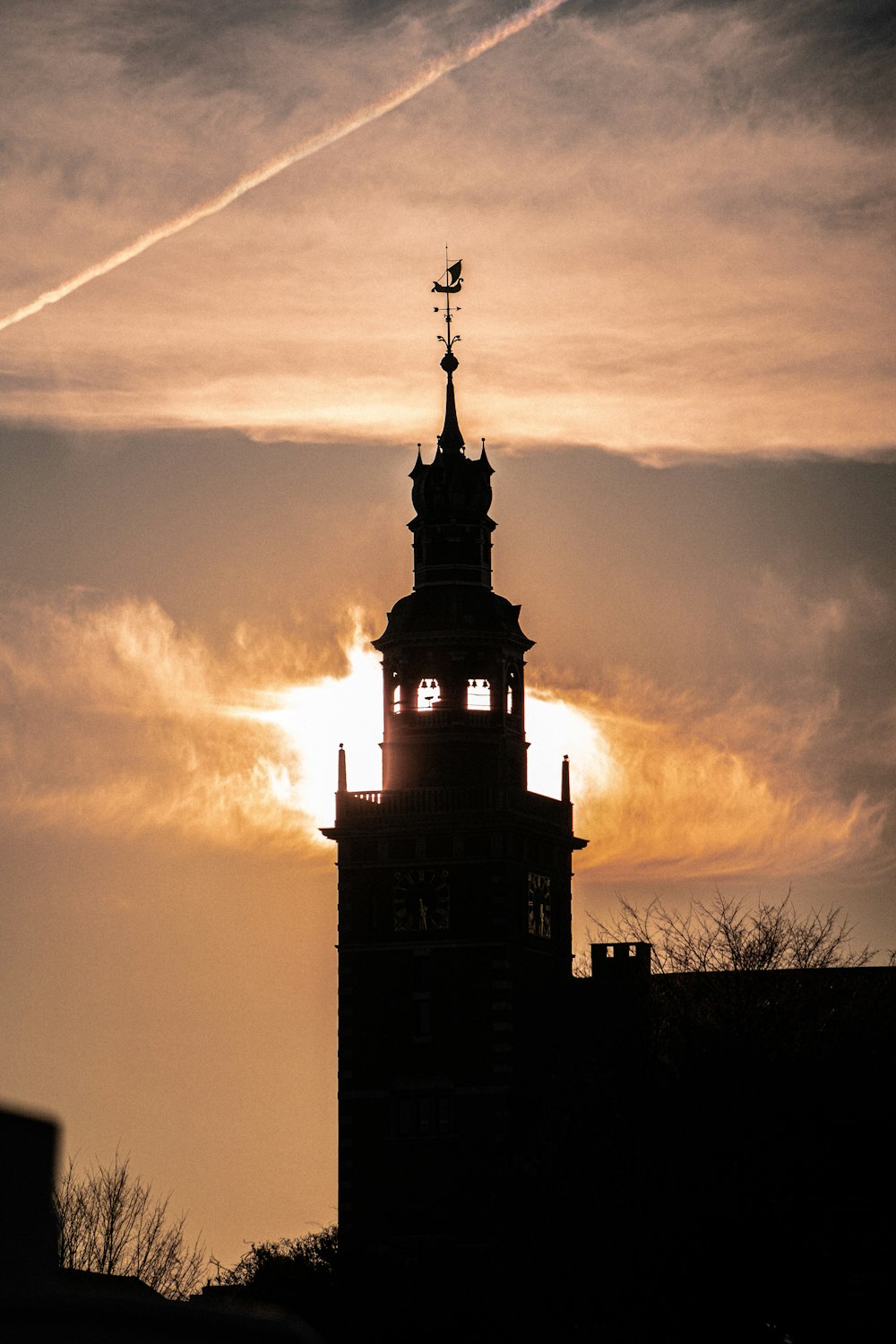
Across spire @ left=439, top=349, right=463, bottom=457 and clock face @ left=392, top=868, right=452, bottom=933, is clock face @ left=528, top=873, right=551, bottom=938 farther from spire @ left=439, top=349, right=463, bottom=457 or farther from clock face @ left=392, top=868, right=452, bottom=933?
spire @ left=439, top=349, right=463, bottom=457

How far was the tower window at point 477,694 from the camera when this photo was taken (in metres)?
96.0

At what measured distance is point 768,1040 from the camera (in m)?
72.8

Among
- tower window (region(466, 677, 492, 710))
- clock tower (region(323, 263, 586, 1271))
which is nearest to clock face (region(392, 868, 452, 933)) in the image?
clock tower (region(323, 263, 586, 1271))

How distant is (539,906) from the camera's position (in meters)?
94.9

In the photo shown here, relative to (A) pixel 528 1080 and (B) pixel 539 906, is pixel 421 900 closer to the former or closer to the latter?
(B) pixel 539 906

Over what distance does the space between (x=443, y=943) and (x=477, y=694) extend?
989 centimetres

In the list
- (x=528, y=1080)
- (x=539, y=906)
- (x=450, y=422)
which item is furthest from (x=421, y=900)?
(x=450, y=422)

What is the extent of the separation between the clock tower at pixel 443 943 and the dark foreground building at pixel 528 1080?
91mm

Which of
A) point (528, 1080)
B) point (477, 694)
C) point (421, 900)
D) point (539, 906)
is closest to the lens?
point (528, 1080)

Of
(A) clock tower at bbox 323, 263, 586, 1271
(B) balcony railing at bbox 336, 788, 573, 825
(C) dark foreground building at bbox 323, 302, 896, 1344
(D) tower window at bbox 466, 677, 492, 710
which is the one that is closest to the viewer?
(C) dark foreground building at bbox 323, 302, 896, 1344

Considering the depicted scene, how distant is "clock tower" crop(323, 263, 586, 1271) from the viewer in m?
90.8

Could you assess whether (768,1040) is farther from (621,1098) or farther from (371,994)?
(371,994)

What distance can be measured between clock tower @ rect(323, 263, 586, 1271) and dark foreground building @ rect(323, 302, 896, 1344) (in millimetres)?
91

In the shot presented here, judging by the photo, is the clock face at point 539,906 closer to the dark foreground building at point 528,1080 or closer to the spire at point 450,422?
the dark foreground building at point 528,1080
